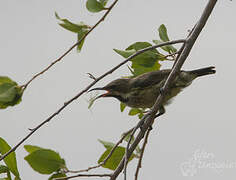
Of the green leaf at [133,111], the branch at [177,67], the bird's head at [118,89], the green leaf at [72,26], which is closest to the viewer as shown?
the branch at [177,67]

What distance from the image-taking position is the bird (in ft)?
3.56

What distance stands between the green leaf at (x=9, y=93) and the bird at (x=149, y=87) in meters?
0.37

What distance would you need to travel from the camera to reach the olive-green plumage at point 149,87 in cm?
109

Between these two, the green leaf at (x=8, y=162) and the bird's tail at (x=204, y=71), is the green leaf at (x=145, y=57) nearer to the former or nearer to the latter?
the bird's tail at (x=204, y=71)

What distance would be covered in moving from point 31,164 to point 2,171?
0.19ft

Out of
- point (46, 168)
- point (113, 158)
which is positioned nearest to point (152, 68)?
point (113, 158)

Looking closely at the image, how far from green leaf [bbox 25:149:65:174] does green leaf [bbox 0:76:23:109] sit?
119 millimetres

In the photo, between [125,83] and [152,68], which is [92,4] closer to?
[152,68]

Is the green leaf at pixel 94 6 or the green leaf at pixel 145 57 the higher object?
the green leaf at pixel 94 6

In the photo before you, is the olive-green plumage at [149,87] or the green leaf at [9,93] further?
the olive-green plumage at [149,87]

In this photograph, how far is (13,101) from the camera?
0.75 metres

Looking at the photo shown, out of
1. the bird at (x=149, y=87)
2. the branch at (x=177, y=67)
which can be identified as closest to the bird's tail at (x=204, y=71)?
the bird at (x=149, y=87)

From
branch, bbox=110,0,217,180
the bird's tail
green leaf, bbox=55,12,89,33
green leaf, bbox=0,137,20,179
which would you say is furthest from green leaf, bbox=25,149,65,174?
the bird's tail

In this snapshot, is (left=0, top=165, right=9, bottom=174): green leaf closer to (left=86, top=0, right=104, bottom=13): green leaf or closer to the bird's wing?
(left=86, top=0, right=104, bottom=13): green leaf
